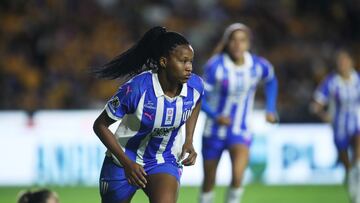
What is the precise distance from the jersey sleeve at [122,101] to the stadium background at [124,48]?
727cm

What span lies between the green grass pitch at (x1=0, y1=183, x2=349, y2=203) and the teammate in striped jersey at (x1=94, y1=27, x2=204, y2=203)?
5538 millimetres

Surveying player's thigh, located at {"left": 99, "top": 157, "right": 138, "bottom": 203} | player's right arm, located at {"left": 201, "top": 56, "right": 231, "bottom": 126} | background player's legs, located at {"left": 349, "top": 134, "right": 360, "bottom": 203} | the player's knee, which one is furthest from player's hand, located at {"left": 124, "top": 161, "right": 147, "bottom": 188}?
background player's legs, located at {"left": 349, "top": 134, "right": 360, "bottom": 203}

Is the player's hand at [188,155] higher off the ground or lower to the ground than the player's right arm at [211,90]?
higher

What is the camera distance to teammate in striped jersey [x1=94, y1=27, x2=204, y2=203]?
665 cm

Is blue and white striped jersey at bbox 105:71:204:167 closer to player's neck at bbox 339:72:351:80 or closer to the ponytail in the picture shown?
the ponytail

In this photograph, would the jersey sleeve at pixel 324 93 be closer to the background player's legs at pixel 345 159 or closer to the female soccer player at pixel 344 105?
the female soccer player at pixel 344 105

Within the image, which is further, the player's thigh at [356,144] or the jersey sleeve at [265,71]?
the player's thigh at [356,144]

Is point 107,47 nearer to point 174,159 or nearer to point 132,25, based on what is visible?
point 132,25

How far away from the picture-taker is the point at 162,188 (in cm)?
677

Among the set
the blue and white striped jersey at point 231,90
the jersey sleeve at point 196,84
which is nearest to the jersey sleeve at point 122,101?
the jersey sleeve at point 196,84

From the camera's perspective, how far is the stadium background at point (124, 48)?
14820 millimetres

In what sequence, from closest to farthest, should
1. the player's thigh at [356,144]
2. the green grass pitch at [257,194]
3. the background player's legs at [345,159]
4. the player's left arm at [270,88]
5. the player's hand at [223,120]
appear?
the player's hand at [223,120]
the player's left arm at [270,88]
the background player's legs at [345,159]
the player's thigh at [356,144]
the green grass pitch at [257,194]

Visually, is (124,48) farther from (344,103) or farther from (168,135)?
(168,135)

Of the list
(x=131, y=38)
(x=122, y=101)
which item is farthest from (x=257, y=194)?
(x=122, y=101)
